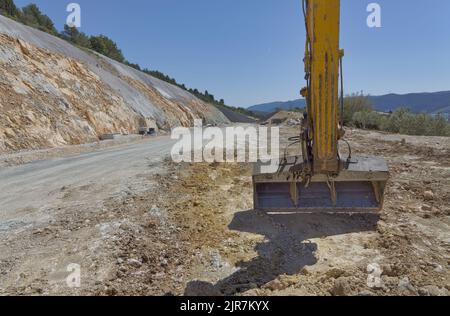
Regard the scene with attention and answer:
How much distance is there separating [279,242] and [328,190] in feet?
4.07

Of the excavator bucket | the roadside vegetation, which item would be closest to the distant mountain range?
the roadside vegetation

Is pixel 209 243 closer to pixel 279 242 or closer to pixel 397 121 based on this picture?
pixel 279 242

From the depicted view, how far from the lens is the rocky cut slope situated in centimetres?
1421

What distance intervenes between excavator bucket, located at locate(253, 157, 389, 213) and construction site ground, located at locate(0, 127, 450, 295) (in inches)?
8.9

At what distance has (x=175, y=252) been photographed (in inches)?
155

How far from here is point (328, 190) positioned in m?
A: 4.91

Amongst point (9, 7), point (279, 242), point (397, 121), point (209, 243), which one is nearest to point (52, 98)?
point (209, 243)

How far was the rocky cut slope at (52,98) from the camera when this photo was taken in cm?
1421

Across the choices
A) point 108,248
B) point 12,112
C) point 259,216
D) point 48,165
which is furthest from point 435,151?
point 12,112

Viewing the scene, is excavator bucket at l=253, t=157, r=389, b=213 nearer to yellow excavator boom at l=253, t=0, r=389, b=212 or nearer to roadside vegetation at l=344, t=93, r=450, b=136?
yellow excavator boom at l=253, t=0, r=389, b=212

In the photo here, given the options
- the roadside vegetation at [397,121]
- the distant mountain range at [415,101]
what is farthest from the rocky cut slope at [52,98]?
the distant mountain range at [415,101]

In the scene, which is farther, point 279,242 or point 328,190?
point 328,190
